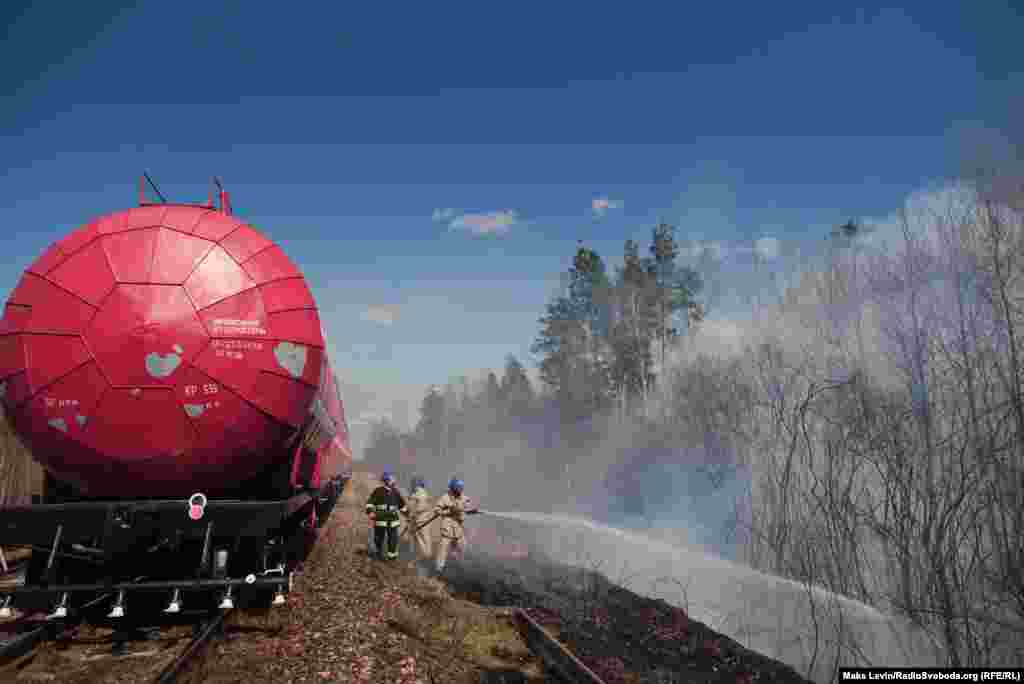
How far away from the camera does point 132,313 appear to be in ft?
17.9

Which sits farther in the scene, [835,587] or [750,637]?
[750,637]

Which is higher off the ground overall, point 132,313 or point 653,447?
point 132,313

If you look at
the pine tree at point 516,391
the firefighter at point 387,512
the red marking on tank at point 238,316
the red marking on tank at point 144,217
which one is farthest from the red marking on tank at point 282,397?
the pine tree at point 516,391

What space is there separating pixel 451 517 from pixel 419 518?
1.15m

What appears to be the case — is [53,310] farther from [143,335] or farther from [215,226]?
[215,226]

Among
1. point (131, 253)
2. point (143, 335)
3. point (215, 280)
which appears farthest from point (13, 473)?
point (215, 280)

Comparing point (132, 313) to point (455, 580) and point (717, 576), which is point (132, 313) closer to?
point (455, 580)

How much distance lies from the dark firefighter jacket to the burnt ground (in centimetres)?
152

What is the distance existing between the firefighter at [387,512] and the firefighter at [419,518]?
53 centimetres

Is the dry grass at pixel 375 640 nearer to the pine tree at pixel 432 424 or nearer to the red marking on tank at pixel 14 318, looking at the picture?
the red marking on tank at pixel 14 318

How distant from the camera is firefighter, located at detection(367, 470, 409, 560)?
417 inches

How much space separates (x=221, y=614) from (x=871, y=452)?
27.6 ft

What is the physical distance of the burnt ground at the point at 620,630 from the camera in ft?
20.5

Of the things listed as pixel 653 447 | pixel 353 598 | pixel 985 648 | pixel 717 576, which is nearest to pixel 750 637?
pixel 717 576
